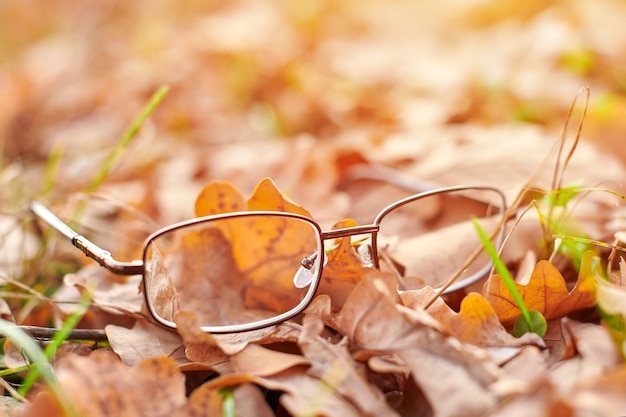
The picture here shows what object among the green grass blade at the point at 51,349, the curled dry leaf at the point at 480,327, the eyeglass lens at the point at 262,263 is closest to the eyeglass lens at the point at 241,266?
the eyeglass lens at the point at 262,263

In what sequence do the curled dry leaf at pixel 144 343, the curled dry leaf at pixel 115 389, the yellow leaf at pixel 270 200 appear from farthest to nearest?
the yellow leaf at pixel 270 200
the curled dry leaf at pixel 144 343
the curled dry leaf at pixel 115 389

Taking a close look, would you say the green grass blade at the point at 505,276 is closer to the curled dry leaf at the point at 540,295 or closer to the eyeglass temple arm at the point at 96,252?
the curled dry leaf at the point at 540,295

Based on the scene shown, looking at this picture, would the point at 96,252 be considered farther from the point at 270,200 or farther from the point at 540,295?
the point at 540,295

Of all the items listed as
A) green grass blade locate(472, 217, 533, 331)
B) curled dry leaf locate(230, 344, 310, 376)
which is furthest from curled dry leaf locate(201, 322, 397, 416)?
green grass blade locate(472, 217, 533, 331)

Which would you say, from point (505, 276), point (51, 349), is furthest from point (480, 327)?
point (51, 349)

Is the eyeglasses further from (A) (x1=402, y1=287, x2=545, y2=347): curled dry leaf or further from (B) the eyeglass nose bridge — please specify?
(A) (x1=402, y1=287, x2=545, y2=347): curled dry leaf

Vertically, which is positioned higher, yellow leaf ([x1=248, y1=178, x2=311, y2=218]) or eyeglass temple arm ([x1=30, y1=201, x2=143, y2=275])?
yellow leaf ([x1=248, y1=178, x2=311, y2=218])

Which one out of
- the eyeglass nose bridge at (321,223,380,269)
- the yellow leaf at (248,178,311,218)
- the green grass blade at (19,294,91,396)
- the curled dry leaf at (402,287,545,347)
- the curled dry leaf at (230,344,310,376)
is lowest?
the green grass blade at (19,294,91,396)
